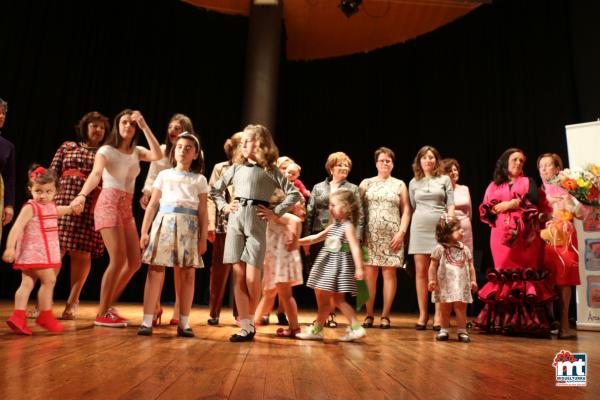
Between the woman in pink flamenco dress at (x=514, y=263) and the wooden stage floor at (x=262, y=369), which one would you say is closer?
the wooden stage floor at (x=262, y=369)

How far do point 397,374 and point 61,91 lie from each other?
6044 millimetres

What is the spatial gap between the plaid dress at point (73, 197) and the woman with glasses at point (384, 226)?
89.7 inches

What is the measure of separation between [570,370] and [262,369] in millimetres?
1298

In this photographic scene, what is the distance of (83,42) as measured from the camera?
6723 mm

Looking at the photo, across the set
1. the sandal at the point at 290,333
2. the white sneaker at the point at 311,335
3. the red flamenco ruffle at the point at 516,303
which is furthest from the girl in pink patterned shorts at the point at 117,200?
the red flamenco ruffle at the point at 516,303

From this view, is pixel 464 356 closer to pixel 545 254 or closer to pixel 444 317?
pixel 444 317

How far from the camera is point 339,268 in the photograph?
321cm

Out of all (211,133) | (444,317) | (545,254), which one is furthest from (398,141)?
(444,317)

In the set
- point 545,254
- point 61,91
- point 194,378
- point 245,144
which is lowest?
point 194,378

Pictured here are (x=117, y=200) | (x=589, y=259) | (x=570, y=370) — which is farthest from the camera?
(x=589, y=259)

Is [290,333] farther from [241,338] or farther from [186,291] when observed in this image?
[186,291]

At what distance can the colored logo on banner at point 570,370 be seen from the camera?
1.87 meters

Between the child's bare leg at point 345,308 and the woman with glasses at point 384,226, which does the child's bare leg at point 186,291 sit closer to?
the child's bare leg at point 345,308

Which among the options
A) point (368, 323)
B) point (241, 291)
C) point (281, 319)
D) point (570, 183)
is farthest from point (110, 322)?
point (570, 183)
